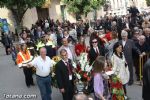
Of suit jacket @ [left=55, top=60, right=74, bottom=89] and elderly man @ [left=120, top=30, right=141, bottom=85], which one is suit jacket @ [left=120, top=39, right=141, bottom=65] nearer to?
Result: elderly man @ [left=120, top=30, right=141, bottom=85]

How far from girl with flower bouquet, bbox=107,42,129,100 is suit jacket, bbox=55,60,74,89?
3.90 ft

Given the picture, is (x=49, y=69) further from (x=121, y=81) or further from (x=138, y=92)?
(x=138, y=92)

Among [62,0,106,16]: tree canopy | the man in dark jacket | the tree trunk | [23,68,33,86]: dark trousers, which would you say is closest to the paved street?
[23,68,33,86]: dark trousers

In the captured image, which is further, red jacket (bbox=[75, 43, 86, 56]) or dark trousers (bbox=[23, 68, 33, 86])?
red jacket (bbox=[75, 43, 86, 56])

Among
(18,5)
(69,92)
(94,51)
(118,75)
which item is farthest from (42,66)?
(18,5)

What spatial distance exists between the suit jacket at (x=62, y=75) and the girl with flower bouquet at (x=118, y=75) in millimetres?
1188

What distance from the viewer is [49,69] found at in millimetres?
10328

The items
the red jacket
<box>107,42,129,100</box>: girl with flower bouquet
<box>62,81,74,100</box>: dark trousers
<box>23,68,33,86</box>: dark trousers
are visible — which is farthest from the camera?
the red jacket

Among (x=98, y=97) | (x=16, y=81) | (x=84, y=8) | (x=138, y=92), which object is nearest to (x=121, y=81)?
(x=138, y=92)

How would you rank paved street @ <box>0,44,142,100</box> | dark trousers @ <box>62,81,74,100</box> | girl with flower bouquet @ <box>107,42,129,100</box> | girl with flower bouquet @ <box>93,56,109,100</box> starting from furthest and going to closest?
1. paved street @ <box>0,44,142,100</box>
2. girl with flower bouquet @ <box>107,42,129,100</box>
3. dark trousers @ <box>62,81,74,100</box>
4. girl with flower bouquet @ <box>93,56,109,100</box>

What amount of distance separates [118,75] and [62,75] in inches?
71.7

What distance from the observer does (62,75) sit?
964 cm

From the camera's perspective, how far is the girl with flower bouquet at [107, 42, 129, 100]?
33.3 feet

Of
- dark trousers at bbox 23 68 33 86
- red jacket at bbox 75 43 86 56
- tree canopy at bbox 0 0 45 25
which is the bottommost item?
dark trousers at bbox 23 68 33 86
